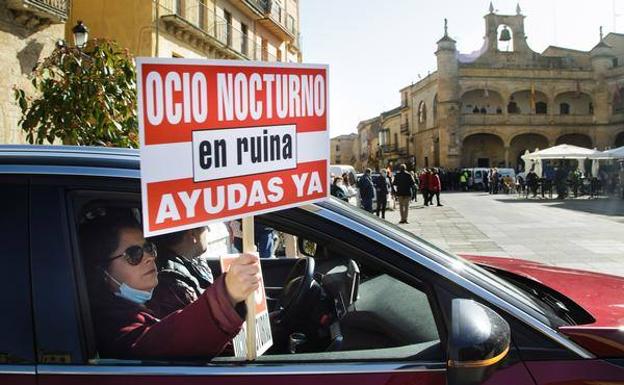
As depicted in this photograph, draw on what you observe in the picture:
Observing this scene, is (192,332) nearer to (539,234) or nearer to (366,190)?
(539,234)

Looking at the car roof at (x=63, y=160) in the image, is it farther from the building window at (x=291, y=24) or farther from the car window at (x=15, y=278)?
the building window at (x=291, y=24)

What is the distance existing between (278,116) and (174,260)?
0.75m

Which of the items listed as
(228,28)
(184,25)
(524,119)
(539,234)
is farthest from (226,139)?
(524,119)

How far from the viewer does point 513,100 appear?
62.4 m

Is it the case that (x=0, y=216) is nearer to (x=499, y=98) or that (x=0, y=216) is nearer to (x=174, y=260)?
(x=174, y=260)

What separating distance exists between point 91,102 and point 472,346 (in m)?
6.45

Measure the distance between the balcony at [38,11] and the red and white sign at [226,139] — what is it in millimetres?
15561

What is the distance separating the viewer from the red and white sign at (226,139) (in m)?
1.59

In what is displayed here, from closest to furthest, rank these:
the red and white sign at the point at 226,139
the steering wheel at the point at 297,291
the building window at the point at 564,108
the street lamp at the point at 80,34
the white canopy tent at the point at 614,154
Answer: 1. the red and white sign at the point at 226,139
2. the steering wheel at the point at 297,291
3. the street lamp at the point at 80,34
4. the white canopy tent at the point at 614,154
5. the building window at the point at 564,108

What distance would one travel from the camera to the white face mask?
175 cm

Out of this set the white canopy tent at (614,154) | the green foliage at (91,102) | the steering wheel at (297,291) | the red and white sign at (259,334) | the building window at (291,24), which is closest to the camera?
the red and white sign at (259,334)

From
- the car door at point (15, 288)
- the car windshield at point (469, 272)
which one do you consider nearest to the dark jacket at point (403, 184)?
the car windshield at point (469, 272)

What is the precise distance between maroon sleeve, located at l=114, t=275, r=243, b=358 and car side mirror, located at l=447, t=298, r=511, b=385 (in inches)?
24.7

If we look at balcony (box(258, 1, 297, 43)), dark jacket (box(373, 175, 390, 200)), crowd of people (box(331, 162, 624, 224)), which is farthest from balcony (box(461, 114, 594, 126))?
dark jacket (box(373, 175, 390, 200))
